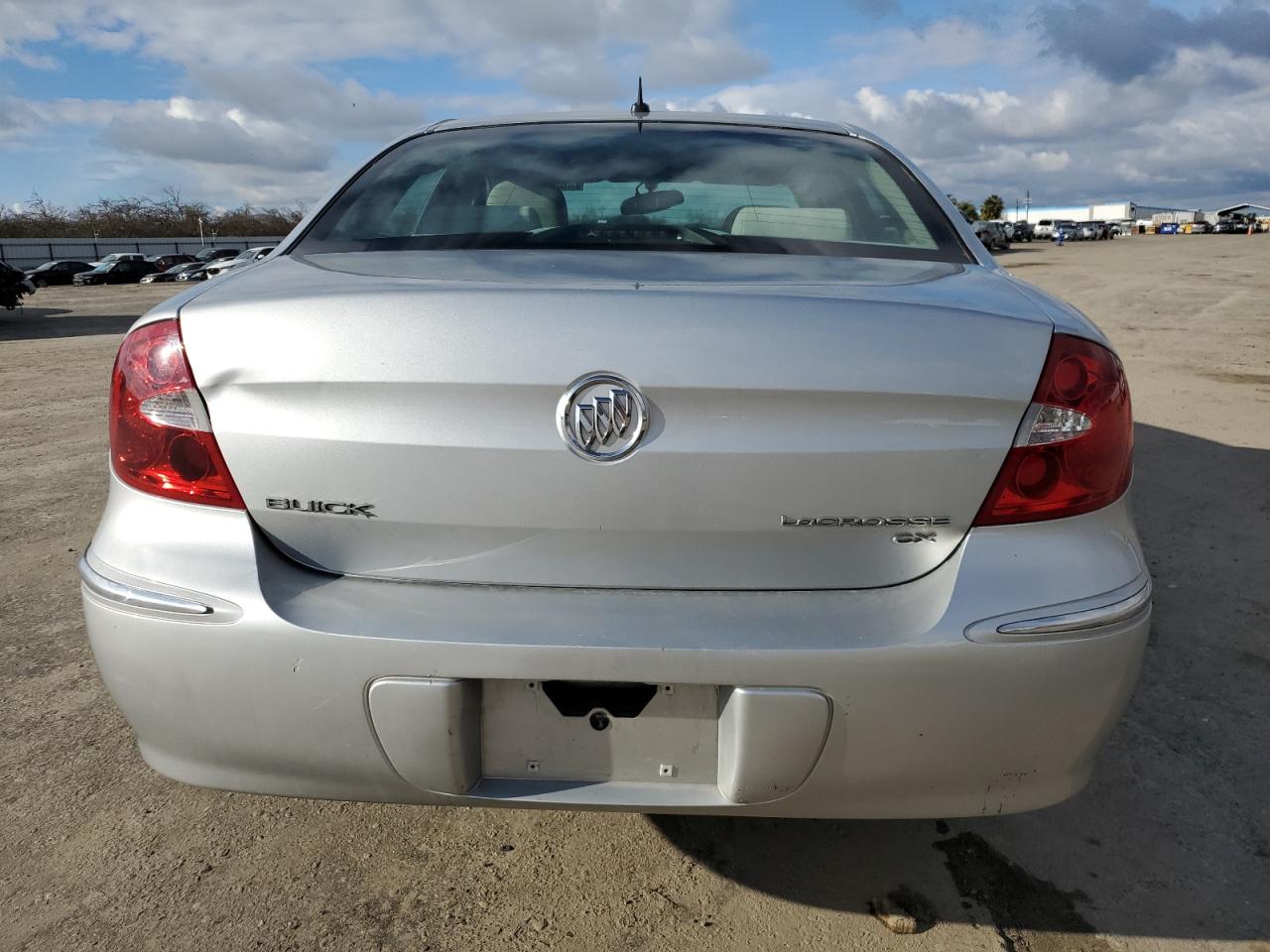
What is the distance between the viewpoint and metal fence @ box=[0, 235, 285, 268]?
50062 millimetres

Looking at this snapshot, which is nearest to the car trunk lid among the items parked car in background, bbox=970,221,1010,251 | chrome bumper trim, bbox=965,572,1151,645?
chrome bumper trim, bbox=965,572,1151,645

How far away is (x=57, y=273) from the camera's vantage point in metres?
39.0

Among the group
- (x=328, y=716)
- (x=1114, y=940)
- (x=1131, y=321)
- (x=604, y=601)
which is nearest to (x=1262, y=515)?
(x=1114, y=940)

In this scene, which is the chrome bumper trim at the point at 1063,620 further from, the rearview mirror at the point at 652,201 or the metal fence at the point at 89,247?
the metal fence at the point at 89,247

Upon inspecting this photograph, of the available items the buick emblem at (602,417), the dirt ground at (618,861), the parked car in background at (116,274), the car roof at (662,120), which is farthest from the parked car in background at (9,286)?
the parked car in background at (116,274)

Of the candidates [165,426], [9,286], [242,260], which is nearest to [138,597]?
[165,426]

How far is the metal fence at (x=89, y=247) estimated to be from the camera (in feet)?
164

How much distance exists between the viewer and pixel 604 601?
1.45 meters

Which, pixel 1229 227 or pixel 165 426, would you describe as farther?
pixel 1229 227

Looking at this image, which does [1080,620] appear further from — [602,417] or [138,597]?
[138,597]

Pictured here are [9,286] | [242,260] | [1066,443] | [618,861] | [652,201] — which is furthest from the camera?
[9,286]

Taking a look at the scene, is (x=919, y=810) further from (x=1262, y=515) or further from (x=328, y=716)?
(x=1262, y=515)

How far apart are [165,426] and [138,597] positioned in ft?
0.91

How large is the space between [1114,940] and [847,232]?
4.98 ft
